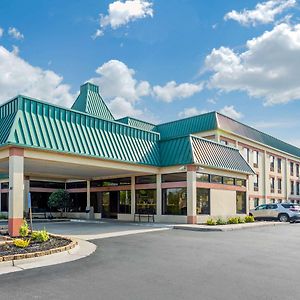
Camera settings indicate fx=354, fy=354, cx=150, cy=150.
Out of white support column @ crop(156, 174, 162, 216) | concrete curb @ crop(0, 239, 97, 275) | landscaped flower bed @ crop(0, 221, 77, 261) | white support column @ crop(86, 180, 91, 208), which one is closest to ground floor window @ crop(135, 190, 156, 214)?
white support column @ crop(156, 174, 162, 216)

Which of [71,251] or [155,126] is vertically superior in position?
[155,126]

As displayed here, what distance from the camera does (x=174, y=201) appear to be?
2438 centimetres

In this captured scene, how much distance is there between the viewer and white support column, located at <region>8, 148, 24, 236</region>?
50.0ft

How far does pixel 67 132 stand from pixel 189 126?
2327 centimetres

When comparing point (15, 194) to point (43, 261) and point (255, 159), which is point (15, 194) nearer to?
point (43, 261)

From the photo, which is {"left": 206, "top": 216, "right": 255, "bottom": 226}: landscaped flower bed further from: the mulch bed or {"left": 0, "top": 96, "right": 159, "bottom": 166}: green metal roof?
the mulch bed

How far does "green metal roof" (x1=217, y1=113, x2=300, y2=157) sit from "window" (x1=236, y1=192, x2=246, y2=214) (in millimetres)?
9740

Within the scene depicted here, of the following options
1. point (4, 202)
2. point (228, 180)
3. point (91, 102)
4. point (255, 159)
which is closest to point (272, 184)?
point (255, 159)

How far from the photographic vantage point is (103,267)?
30.2 feet

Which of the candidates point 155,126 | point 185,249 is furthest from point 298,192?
point 185,249

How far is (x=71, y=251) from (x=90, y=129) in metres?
9.89

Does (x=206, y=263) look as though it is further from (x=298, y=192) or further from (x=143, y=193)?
(x=298, y=192)

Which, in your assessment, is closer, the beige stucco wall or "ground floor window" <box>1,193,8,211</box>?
the beige stucco wall

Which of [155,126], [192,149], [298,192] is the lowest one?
[298,192]
